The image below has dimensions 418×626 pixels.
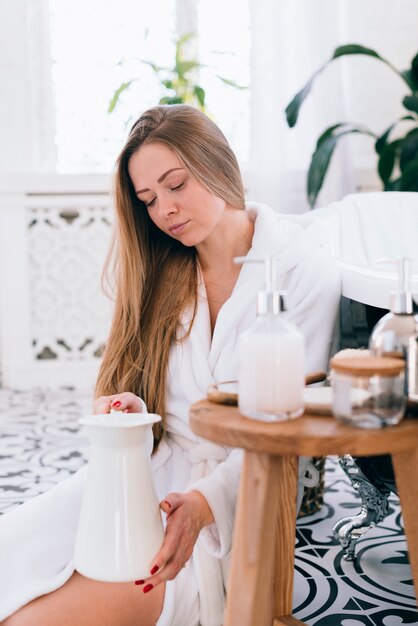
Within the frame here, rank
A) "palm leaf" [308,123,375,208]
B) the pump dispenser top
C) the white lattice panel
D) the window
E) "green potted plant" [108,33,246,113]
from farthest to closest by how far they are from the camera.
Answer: the window
the white lattice panel
"green potted plant" [108,33,246,113]
"palm leaf" [308,123,375,208]
the pump dispenser top

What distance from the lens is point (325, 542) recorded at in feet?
5.69

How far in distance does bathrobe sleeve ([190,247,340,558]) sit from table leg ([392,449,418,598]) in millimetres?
316

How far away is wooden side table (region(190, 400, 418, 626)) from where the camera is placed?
2.35 ft

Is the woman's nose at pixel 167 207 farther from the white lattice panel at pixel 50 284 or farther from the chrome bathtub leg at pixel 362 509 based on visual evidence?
the white lattice panel at pixel 50 284

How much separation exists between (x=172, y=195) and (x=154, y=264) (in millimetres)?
196

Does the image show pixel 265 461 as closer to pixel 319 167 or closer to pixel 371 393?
pixel 371 393

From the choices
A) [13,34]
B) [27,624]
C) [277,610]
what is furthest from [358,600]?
[13,34]

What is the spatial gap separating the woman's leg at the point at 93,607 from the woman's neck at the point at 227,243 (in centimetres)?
62

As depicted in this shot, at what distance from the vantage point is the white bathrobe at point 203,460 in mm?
1141

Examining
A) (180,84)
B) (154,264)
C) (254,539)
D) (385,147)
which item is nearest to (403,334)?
(254,539)

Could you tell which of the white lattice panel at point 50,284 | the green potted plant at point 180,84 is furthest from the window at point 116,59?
the white lattice panel at point 50,284

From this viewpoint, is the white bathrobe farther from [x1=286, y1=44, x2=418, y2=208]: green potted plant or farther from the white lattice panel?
the white lattice panel

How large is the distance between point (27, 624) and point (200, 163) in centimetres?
84

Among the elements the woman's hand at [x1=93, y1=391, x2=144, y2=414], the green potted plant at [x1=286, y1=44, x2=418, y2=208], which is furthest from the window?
the woman's hand at [x1=93, y1=391, x2=144, y2=414]
